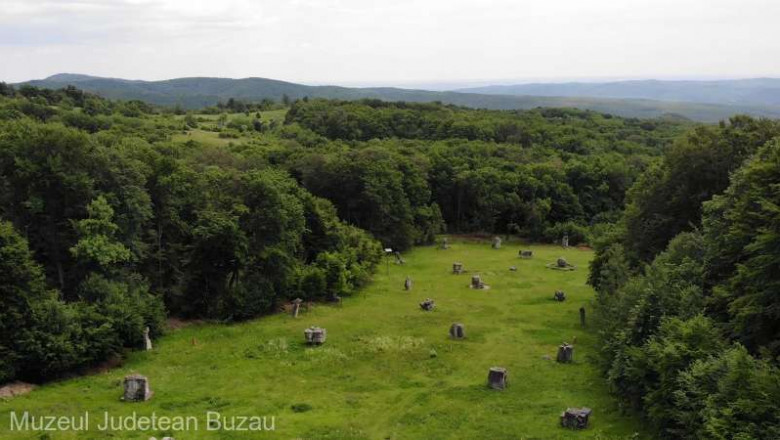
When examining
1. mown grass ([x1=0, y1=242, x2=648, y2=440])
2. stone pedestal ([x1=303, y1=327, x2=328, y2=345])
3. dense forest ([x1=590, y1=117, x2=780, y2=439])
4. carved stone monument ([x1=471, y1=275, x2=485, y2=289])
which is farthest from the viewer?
carved stone monument ([x1=471, y1=275, x2=485, y2=289])

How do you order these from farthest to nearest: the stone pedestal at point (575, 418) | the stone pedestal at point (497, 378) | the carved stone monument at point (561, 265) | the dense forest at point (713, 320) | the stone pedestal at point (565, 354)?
the carved stone monument at point (561, 265) → the stone pedestal at point (565, 354) → the stone pedestal at point (497, 378) → the stone pedestal at point (575, 418) → the dense forest at point (713, 320)

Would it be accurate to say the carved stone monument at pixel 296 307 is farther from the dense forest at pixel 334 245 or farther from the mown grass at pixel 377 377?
the dense forest at pixel 334 245

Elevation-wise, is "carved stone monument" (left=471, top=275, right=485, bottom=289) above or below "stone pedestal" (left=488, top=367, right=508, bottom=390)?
below

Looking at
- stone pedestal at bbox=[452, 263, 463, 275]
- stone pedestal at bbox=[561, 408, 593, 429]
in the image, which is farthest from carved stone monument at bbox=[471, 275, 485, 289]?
stone pedestal at bbox=[561, 408, 593, 429]

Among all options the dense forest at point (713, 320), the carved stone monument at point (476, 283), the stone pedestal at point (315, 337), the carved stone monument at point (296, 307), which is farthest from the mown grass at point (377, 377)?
the dense forest at point (713, 320)

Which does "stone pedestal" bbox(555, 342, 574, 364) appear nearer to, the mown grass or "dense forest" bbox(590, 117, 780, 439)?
the mown grass

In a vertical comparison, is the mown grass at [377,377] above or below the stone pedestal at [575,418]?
below

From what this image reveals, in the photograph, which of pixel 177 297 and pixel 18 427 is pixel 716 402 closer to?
pixel 18 427
